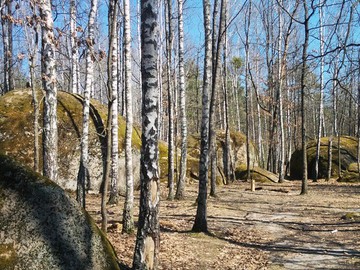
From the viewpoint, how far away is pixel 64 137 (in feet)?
52.1

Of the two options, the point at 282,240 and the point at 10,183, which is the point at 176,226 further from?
the point at 10,183

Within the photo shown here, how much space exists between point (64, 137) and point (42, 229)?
41.4 ft

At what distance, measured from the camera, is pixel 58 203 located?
4.03m

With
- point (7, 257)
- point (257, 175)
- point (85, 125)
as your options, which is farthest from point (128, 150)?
point (257, 175)

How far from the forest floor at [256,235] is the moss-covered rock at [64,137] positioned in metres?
1.41

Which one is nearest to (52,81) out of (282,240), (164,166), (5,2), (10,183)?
(5,2)

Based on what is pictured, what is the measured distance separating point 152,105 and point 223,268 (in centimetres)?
354

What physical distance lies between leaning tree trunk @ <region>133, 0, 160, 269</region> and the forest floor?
17.0 inches

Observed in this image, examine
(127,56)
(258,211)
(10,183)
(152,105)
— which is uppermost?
(127,56)

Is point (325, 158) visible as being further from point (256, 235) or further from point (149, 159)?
point (149, 159)

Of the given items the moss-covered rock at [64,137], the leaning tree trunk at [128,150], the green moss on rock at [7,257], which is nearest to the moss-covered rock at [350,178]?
the moss-covered rock at [64,137]

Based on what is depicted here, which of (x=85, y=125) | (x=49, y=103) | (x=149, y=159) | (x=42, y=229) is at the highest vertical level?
(x=49, y=103)

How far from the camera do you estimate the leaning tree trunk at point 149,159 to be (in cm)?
509

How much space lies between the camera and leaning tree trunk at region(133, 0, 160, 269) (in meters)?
5.09
